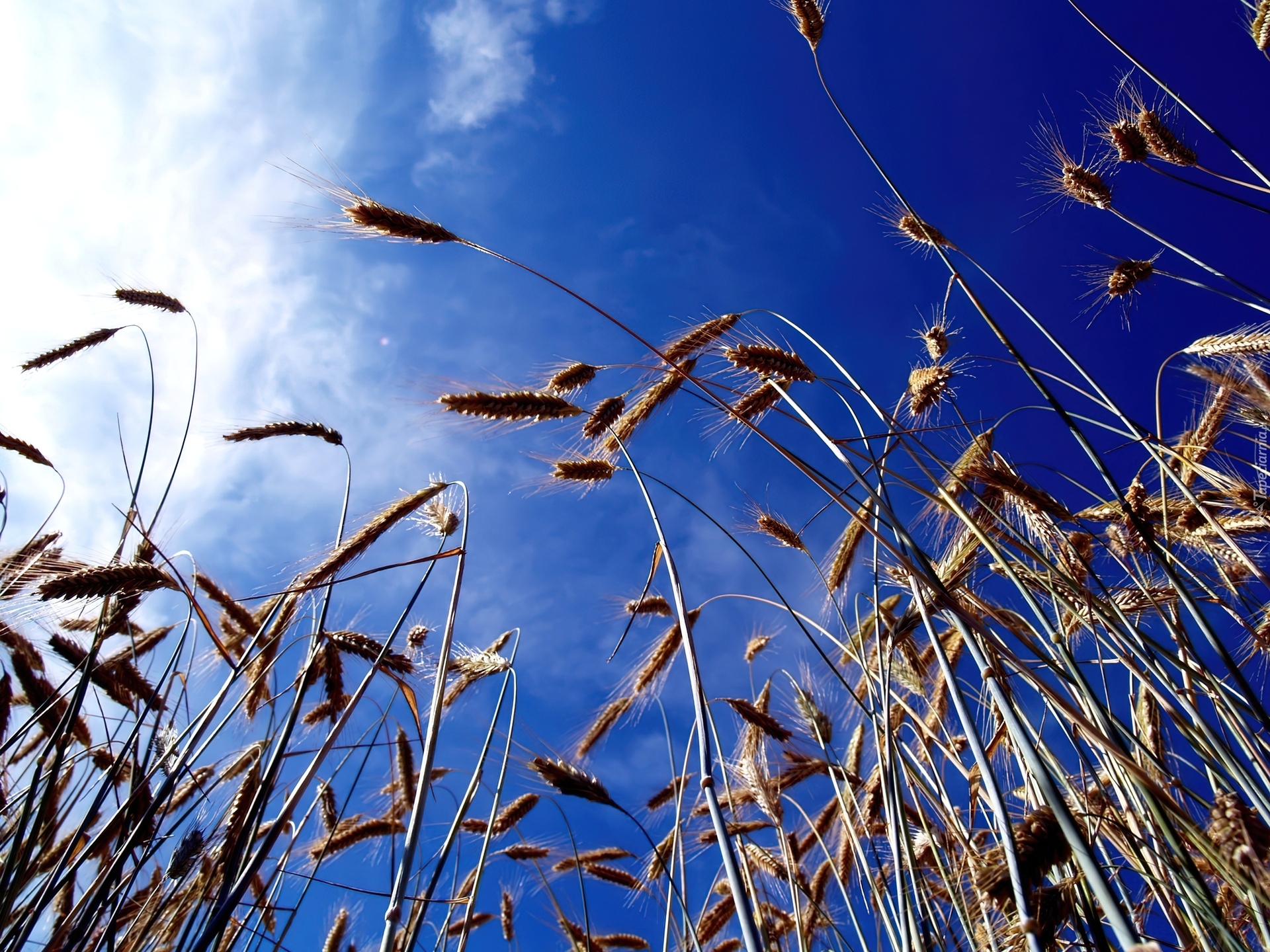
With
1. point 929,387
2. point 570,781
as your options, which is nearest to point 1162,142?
point 929,387

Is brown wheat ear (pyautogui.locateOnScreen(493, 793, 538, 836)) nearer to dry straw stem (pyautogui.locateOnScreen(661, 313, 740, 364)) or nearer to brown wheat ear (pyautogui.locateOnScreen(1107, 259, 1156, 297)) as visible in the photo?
dry straw stem (pyautogui.locateOnScreen(661, 313, 740, 364))

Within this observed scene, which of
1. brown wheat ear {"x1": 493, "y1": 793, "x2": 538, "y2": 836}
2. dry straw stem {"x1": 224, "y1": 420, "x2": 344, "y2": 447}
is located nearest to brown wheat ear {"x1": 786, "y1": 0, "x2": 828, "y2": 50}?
dry straw stem {"x1": 224, "y1": 420, "x2": 344, "y2": 447}

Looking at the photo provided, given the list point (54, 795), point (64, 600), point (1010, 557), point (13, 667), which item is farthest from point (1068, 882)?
point (13, 667)

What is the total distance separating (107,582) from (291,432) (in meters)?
1.62

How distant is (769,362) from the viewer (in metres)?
2.57

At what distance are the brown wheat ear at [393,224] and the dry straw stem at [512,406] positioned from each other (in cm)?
64

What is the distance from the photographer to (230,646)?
3557 millimetres

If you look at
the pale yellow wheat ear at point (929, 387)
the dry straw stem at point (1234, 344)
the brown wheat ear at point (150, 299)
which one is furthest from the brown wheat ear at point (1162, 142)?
the brown wheat ear at point (150, 299)

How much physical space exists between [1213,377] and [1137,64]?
174 cm

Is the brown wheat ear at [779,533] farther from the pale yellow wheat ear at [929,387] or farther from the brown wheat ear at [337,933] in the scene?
the brown wheat ear at [337,933]

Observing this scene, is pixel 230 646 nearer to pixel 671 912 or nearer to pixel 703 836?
pixel 671 912

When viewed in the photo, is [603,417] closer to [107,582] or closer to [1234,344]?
[107,582]

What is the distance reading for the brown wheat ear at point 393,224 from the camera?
2537mm

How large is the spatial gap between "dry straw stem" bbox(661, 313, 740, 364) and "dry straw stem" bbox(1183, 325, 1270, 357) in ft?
7.19
